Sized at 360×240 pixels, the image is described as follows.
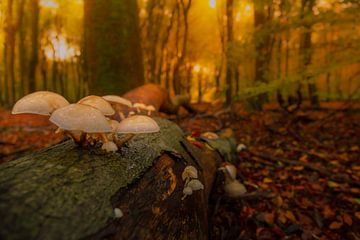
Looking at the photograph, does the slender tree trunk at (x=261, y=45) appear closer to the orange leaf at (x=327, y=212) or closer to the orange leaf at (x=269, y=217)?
the orange leaf at (x=327, y=212)

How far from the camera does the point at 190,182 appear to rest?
189 cm

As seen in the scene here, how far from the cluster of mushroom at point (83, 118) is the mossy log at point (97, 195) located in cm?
10

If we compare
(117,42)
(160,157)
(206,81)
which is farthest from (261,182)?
(206,81)

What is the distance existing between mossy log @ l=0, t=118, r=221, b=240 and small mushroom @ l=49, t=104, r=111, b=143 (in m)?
0.25

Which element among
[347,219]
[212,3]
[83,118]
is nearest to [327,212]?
[347,219]

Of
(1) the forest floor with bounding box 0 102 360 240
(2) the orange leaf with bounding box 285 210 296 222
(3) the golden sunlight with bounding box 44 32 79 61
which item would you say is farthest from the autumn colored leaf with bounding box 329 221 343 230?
(3) the golden sunlight with bounding box 44 32 79 61

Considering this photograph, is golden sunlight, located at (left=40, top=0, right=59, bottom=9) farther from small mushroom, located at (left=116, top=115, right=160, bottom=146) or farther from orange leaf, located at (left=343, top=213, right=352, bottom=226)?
orange leaf, located at (left=343, top=213, right=352, bottom=226)

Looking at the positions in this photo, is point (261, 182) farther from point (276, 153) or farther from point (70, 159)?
point (70, 159)

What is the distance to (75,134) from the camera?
5.54 ft

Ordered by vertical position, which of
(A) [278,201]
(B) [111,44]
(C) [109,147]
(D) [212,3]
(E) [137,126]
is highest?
(D) [212,3]

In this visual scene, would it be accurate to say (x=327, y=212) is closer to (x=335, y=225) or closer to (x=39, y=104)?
(x=335, y=225)

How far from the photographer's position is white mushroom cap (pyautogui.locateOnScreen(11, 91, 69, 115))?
4.90 feet

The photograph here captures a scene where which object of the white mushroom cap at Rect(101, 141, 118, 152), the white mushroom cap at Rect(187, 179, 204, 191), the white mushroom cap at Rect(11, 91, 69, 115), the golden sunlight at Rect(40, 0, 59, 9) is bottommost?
the white mushroom cap at Rect(187, 179, 204, 191)

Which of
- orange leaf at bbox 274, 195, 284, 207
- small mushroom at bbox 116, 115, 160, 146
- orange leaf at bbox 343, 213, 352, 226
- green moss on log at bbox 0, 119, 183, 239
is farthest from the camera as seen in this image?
orange leaf at bbox 274, 195, 284, 207
